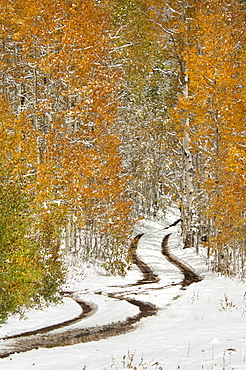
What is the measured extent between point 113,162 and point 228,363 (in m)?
15.6

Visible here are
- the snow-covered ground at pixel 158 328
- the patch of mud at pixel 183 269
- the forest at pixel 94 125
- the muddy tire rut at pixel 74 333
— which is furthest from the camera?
the patch of mud at pixel 183 269

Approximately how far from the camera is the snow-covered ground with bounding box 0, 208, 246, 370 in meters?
7.25

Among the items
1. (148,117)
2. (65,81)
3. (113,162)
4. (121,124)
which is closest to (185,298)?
(113,162)

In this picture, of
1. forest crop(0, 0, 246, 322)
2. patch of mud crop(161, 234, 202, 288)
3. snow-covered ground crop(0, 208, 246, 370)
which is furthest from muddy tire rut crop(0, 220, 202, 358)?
patch of mud crop(161, 234, 202, 288)

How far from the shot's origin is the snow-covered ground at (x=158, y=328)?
286 inches

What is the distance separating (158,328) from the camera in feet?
34.0

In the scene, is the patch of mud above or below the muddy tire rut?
above

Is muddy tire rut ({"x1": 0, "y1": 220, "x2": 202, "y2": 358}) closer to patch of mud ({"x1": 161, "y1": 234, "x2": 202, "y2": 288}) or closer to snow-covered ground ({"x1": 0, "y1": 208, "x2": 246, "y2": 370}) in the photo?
snow-covered ground ({"x1": 0, "y1": 208, "x2": 246, "y2": 370})

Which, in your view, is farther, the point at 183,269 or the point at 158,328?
the point at 183,269

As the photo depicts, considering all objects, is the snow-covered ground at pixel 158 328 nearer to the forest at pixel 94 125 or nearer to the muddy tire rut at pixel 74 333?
the muddy tire rut at pixel 74 333

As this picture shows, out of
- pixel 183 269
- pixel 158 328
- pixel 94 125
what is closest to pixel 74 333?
pixel 158 328

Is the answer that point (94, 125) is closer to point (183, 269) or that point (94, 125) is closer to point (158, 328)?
point (183, 269)

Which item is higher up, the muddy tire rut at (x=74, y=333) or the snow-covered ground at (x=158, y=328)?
the snow-covered ground at (x=158, y=328)

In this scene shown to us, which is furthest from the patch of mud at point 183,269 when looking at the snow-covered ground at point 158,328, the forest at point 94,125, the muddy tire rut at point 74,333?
the muddy tire rut at point 74,333
